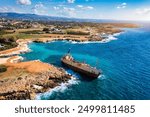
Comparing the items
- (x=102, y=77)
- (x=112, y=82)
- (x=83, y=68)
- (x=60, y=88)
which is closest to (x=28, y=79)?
(x=60, y=88)

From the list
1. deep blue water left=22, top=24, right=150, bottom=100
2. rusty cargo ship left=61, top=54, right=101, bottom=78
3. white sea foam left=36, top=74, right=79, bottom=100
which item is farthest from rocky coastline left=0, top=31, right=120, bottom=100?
rusty cargo ship left=61, top=54, right=101, bottom=78

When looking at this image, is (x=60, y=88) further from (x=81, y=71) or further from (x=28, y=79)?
(x=81, y=71)

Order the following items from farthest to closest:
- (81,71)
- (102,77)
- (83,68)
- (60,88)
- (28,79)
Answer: (81,71)
(83,68)
(102,77)
(28,79)
(60,88)

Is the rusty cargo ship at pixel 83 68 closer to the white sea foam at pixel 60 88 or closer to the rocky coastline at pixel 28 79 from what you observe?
the rocky coastline at pixel 28 79

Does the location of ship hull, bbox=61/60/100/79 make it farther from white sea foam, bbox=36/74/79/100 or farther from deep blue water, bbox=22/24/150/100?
white sea foam, bbox=36/74/79/100

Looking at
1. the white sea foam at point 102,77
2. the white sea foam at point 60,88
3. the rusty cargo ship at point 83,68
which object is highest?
the rusty cargo ship at point 83,68

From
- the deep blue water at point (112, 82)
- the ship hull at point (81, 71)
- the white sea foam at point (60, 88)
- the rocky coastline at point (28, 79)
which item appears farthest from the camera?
the ship hull at point (81, 71)

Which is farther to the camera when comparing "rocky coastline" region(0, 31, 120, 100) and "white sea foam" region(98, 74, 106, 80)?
"white sea foam" region(98, 74, 106, 80)

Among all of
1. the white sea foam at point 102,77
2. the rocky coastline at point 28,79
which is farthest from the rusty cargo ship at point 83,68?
the rocky coastline at point 28,79

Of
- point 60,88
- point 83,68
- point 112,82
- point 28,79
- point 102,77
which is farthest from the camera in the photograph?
point 83,68

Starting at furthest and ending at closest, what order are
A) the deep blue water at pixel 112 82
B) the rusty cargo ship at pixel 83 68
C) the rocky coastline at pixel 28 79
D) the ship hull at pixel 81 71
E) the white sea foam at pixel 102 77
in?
the white sea foam at pixel 102 77 < the rusty cargo ship at pixel 83 68 < the ship hull at pixel 81 71 < the deep blue water at pixel 112 82 < the rocky coastline at pixel 28 79

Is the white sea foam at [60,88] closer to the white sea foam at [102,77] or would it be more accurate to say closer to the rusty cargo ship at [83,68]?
the rusty cargo ship at [83,68]

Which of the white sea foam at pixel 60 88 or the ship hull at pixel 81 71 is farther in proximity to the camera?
the ship hull at pixel 81 71

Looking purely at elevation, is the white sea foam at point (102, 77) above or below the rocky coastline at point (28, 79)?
below
